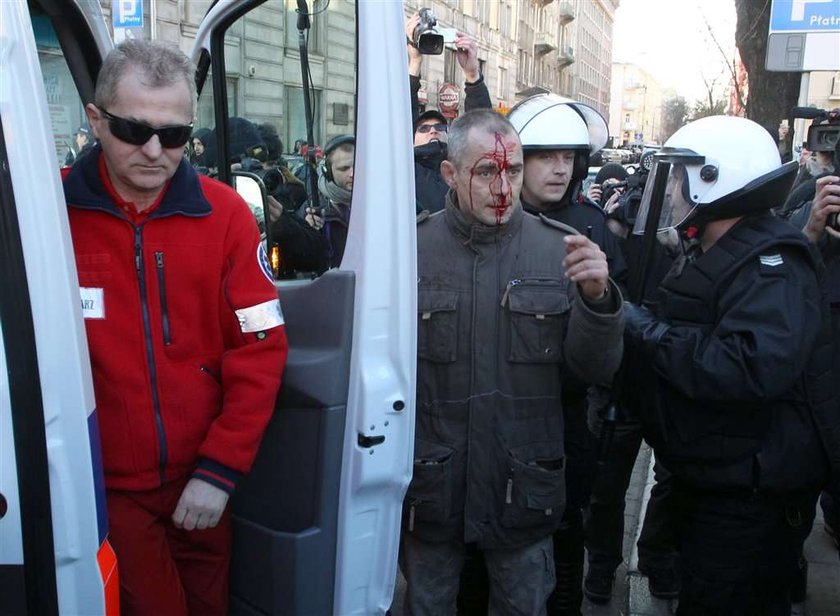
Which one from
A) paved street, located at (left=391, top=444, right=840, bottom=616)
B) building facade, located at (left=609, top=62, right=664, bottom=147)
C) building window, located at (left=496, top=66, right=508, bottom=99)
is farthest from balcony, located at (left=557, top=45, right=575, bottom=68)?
paved street, located at (left=391, top=444, right=840, bottom=616)

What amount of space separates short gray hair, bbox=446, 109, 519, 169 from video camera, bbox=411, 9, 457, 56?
94 centimetres

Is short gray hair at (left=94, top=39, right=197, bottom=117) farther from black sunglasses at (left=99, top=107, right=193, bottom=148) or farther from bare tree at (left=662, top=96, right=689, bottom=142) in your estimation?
bare tree at (left=662, top=96, right=689, bottom=142)

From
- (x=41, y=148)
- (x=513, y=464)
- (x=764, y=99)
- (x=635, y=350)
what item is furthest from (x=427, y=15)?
(x=764, y=99)

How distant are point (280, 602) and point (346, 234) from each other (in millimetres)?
887

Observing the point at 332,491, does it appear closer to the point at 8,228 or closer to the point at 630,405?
the point at 8,228

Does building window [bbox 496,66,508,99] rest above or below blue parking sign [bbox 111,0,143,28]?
above

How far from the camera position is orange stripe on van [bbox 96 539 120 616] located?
156 cm

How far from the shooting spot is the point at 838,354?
3000 mm

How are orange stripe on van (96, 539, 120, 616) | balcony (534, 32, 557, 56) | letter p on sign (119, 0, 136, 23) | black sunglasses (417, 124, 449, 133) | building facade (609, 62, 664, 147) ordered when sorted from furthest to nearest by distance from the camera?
building facade (609, 62, 664, 147), balcony (534, 32, 557, 56), letter p on sign (119, 0, 136, 23), black sunglasses (417, 124, 449, 133), orange stripe on van (96, 539, 120, 616)

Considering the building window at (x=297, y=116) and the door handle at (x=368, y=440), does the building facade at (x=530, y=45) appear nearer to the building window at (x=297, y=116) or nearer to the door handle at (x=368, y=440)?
the building window at (x=297, y=116)

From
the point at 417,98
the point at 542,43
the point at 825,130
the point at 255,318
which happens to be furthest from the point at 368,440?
the point at 542,43

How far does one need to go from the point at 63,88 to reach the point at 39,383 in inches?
52.9

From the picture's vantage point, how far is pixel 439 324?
2.27 metres

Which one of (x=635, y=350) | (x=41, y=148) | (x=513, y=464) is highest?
(x=41, y=148)
